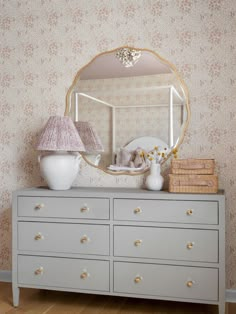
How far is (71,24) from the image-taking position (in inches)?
116

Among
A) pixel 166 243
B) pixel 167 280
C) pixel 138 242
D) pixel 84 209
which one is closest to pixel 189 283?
pixel 167 280

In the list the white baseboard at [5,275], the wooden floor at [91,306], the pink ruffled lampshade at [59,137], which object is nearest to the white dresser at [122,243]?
the wooden floor at [91,306]

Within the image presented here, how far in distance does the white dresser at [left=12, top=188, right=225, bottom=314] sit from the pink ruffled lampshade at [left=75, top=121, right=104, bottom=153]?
0.47m

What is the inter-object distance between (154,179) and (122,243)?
476mm

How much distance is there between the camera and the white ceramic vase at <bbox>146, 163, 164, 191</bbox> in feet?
8.38

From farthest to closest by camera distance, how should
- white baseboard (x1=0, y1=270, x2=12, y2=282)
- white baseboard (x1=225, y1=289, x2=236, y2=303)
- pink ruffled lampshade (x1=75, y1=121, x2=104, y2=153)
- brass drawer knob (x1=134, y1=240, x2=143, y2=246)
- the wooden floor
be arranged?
white baseboard (x1=0, y1=270, x2=12, y2=282), pink ruffled lampshade (x1=75, y1=121, x2=104, y2=153), white baseboard (x1=225, y1=289, x2=236, y2=303), the wooden floor, brass drawer knob (x1=134, y1=240, x2=143, y2=246)

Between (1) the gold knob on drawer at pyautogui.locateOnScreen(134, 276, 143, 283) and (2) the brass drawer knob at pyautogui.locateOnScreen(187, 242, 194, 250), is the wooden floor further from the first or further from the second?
(2) the brass drawer knob at pyautogui.locateOnScreen(187, 242, 194, 250)

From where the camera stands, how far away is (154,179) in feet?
8.39

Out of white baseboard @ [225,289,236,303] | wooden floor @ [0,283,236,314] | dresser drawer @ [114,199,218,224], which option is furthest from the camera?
white baseboard @ [225,289,236,303]

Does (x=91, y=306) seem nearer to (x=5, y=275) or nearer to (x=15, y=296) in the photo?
(x=15, y=296)

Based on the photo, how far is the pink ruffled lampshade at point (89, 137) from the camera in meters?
2.85

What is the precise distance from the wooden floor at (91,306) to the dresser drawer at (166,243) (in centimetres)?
41

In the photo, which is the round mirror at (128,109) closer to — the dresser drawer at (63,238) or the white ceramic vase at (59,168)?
the white ceramic vase at (59,168)

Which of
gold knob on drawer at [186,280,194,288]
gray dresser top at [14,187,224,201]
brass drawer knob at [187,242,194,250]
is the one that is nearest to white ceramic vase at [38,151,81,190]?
gray dresser top at [14,187,224,201]
